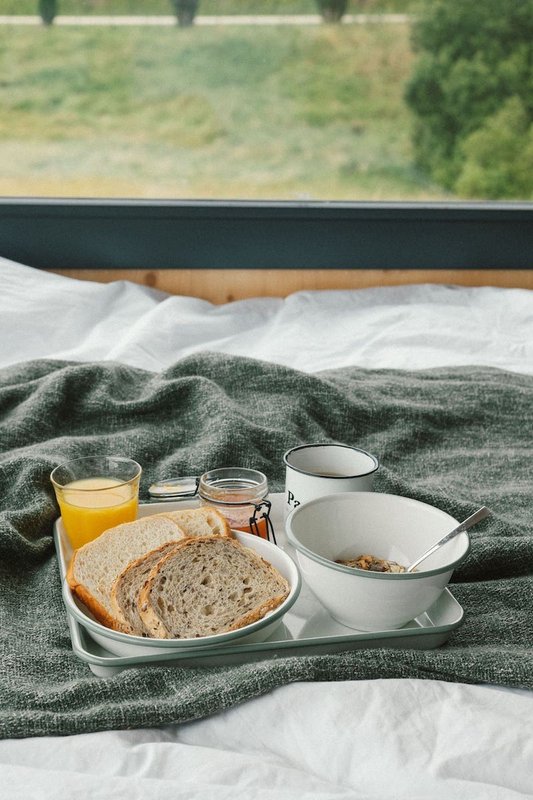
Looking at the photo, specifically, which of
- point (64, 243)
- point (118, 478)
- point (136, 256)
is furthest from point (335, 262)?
point (118, 478)

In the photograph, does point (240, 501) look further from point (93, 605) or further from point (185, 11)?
point (185, 11)

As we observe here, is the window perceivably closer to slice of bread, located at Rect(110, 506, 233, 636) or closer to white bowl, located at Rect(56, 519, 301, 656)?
slice of bread, located at Rect(110, 506, 233, 636)

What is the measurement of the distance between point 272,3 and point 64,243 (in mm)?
930

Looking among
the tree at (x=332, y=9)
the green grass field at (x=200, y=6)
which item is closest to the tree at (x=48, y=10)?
the green grass field at (x=200, y=6)

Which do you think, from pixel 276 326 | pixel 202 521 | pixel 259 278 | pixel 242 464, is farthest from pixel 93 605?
pixel 259 278

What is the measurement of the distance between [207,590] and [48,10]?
2.09 metres

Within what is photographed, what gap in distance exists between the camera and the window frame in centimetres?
211

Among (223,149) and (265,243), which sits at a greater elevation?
(223,149)

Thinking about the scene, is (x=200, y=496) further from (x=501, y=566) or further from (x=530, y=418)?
(x=530, y=418)

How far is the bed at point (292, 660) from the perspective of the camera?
57cm

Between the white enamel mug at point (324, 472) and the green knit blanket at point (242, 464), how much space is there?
13 cm

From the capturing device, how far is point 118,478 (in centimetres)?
91

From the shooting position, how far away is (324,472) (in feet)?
3.00

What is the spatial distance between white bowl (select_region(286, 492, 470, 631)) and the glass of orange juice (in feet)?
0.65
